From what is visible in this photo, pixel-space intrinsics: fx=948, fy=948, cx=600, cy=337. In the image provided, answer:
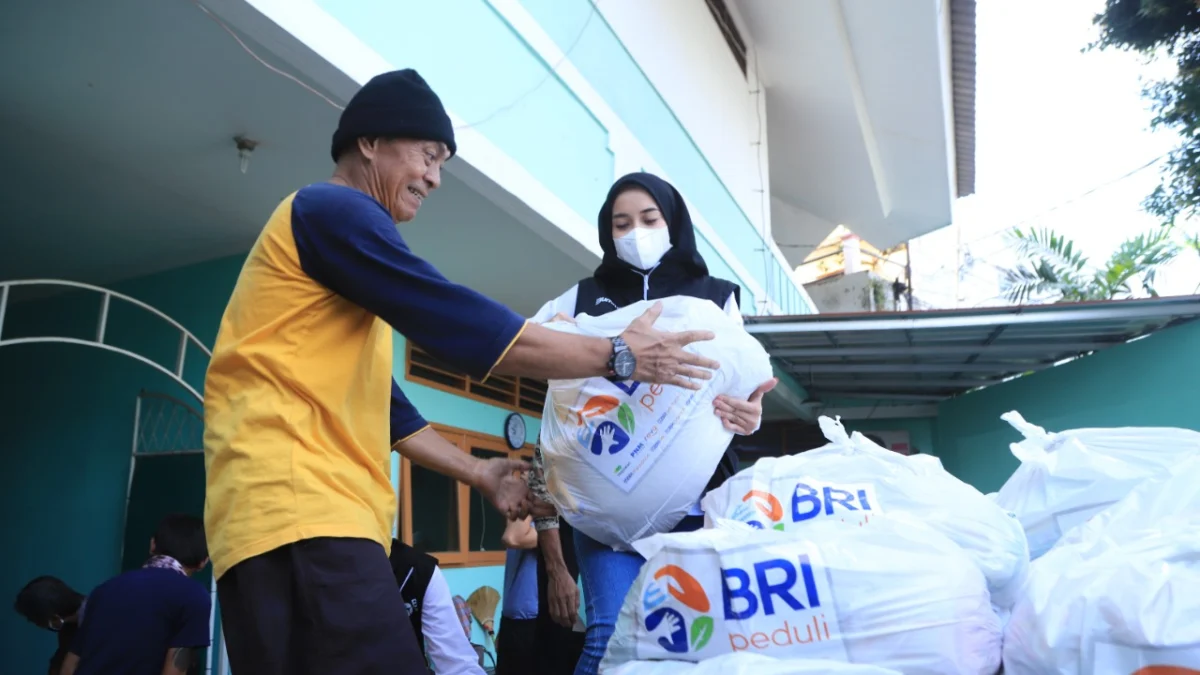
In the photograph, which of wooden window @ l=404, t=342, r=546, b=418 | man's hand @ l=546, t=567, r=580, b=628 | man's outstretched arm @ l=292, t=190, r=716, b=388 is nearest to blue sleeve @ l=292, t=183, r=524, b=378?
man's outstretched arm @ l=292, t=190, r=716, b=388

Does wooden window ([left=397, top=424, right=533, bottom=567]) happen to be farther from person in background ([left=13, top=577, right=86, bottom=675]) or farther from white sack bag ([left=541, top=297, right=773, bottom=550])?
white sack bag ([left=541, top=297, right=773, bottom=550])

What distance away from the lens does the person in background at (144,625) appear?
345cm

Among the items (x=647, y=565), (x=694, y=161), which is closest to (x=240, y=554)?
(x=647, y=565)

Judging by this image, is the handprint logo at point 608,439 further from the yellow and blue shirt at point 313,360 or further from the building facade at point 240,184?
the building facade at point 240,184

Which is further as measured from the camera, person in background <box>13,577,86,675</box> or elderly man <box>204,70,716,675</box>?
person in background <box>13,577,86,675</box>

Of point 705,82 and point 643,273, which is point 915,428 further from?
point 643,273

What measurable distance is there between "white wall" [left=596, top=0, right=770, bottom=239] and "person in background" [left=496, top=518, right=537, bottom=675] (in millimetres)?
3811

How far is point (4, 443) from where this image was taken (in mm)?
6438

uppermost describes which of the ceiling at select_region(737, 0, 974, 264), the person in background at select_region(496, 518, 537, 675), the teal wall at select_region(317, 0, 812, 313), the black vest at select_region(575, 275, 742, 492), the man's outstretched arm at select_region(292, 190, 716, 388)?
the ceiling at select_region(737, 0, 974, 264)

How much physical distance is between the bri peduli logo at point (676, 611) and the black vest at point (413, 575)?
182cm

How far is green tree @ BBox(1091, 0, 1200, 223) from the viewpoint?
520 inches

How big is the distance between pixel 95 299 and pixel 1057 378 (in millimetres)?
6988

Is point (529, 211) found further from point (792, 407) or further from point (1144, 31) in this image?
point (1144, 31)

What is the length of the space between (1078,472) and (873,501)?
958 mm
